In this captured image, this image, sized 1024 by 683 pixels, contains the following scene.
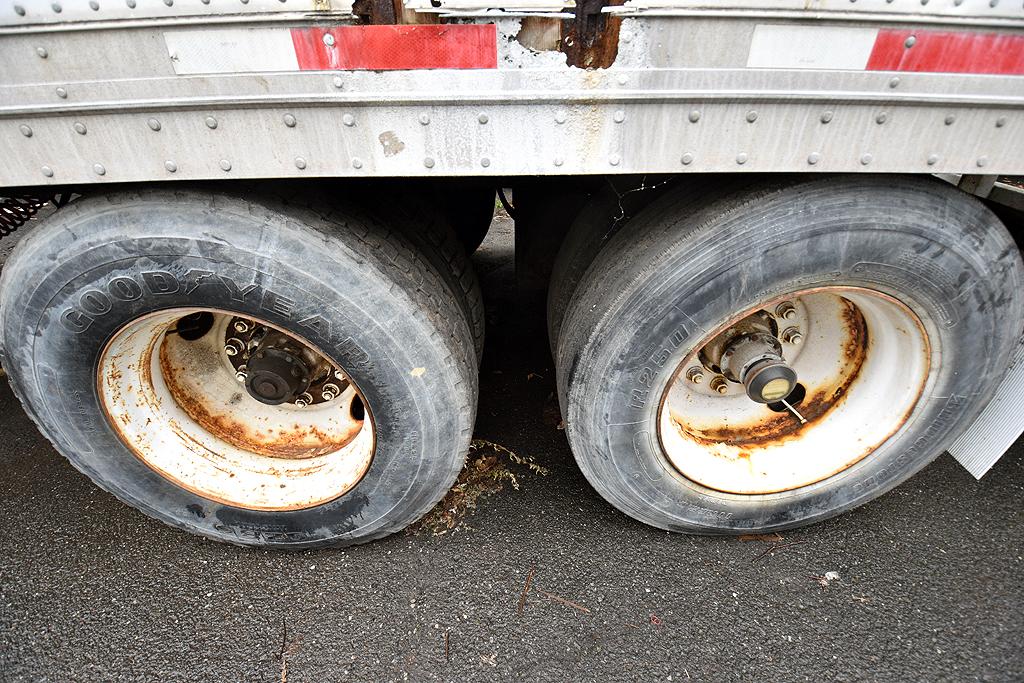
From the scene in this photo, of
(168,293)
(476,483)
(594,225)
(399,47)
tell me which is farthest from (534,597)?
(399,47)

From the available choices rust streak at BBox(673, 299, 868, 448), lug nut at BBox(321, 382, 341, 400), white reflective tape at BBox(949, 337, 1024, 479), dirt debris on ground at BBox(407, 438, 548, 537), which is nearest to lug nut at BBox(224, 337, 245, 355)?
lug nut at BBox(321, 382, 341, 400)

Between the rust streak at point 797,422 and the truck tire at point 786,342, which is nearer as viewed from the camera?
the truck tire at point 786,342

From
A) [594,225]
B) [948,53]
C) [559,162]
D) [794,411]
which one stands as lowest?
[794,411]

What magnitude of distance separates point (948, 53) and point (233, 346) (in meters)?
2.15

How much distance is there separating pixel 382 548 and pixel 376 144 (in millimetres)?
1417

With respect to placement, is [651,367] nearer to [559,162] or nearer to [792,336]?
[559,162]

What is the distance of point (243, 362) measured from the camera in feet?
6.44

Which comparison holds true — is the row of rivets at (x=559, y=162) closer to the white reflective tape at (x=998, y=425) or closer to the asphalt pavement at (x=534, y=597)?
the white reflective tape at (x=998, y=425)

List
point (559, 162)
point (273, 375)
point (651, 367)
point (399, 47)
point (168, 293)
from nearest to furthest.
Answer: point (399, 47)
point (559, 162)
point (168, 293)
point (651, 367)
point (273, 375)

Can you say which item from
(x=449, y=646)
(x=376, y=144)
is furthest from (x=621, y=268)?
(x=449, y=646)

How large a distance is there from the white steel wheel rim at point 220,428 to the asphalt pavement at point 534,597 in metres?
0.31

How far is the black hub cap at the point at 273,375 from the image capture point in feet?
A: 5.69

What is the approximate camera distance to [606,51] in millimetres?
1150

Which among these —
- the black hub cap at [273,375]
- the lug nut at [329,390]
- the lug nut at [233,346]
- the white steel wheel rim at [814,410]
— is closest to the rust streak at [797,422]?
the white steel wheel rim at [814,410]
